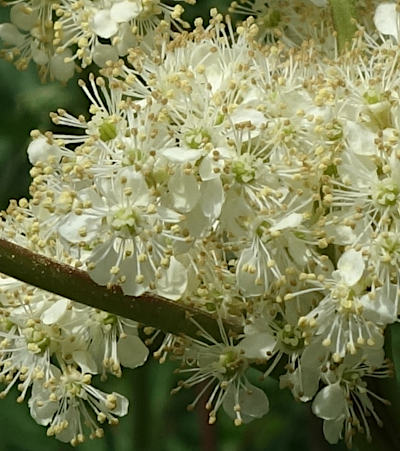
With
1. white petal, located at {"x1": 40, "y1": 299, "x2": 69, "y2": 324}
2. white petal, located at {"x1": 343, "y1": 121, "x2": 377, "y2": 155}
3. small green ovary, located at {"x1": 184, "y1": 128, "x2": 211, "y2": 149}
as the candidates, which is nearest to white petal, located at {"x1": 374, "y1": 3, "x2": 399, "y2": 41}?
white petal, located at {"x1": 343, "y1": 121, "x2": 377, "y2": 155}

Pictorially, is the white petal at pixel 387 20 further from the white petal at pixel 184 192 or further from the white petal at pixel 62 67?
the white petal at pixel 62 67

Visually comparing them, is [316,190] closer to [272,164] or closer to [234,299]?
[272,164]

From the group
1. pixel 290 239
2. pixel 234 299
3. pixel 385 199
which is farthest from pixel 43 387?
pixel 385 199

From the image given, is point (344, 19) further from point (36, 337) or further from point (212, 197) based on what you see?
point (36, 337)

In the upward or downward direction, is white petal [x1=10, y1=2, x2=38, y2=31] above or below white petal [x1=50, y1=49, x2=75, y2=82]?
above

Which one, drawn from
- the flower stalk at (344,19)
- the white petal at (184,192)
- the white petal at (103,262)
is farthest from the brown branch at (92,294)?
the flower stalk at (344,19)

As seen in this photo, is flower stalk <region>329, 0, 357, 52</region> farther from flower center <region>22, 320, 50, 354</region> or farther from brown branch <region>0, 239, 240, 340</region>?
flower center <region>22, 320, 50, 354</region>
